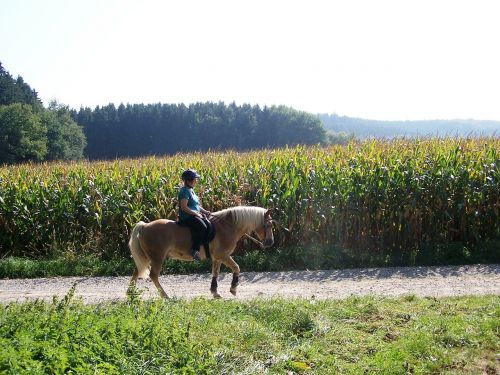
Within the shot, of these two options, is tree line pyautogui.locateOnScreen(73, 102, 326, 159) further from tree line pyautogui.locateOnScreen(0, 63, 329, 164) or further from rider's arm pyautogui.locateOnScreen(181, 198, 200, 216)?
rider's arm pyautogui.locateOnScreen(181, 198, 200, 216)

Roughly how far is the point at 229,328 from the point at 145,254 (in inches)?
144

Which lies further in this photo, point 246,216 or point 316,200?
point 316,200

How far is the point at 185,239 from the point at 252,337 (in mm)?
3741

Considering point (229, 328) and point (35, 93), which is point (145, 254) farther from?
point (35, 93)

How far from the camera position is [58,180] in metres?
16.2

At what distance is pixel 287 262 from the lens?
13156 mm

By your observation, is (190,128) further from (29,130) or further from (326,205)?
(326,205)

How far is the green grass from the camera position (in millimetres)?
5152

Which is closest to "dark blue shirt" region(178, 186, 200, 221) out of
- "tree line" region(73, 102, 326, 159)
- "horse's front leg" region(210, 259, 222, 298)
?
"horse's front leg" region(210, 259, 222, 298)

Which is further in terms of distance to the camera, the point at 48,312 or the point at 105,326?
the point at 48,312

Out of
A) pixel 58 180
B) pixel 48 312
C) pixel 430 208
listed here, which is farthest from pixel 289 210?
pixel 48 312

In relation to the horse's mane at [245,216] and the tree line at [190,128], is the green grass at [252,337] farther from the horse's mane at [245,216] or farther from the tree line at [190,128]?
the tree line at [190,128]

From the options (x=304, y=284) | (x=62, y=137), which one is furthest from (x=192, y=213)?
(x=62, y=137)

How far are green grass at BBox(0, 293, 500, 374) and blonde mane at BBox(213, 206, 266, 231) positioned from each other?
84.0 inches
